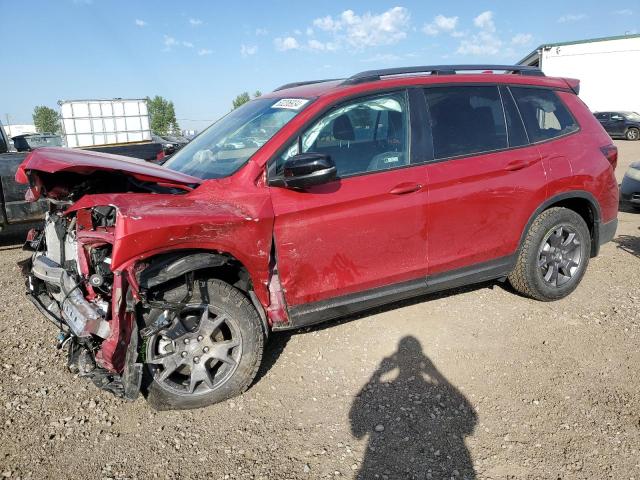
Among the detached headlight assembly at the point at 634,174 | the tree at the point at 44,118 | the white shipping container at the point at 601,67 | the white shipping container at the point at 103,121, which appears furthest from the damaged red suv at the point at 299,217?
the tree at the point at 44,118

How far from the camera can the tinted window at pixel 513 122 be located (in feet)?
13.3

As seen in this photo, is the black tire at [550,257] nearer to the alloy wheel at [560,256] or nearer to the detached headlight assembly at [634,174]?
the alloy wheel at [560,256]

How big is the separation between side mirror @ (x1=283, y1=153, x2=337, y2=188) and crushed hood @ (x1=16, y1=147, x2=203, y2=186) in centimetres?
63

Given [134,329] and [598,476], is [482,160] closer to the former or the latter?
[598,476]

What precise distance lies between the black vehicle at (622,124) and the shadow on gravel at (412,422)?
1040 inches

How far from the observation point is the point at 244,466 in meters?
2.66

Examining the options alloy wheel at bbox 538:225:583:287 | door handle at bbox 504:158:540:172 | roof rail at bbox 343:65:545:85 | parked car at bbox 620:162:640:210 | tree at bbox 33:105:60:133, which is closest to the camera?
roof rail at bbox 343:65:545:85

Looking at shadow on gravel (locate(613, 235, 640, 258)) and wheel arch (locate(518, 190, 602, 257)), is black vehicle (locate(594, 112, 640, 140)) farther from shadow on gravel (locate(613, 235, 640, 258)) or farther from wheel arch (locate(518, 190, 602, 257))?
wheel arch (locate(518, 190, 602, 257))

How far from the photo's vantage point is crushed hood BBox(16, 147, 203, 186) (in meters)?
2.84

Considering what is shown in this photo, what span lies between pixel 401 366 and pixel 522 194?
168cm

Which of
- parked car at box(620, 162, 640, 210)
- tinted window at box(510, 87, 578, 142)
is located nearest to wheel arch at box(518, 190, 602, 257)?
tinted window at box(510, 87, 578, 142)

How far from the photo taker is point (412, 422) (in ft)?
9.73

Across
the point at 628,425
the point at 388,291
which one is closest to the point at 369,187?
the point at 388,291

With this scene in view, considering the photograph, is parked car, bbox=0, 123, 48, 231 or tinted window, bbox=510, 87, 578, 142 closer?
tinted window, bbox=510, 87, 578, 142
